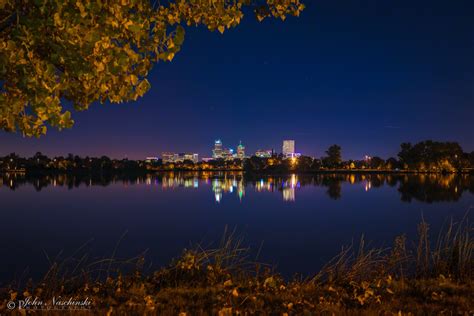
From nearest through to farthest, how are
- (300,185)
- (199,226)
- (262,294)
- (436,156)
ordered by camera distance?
(262,294), (199,226), (300,185), (436,156)

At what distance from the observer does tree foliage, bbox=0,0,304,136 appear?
3.90 m

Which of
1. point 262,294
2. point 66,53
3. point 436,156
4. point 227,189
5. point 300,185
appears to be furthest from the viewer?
point 436,156

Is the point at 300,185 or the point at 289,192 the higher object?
the point at 300,185

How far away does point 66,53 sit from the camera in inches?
159

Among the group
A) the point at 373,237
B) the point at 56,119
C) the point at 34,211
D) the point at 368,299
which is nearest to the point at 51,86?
the point at 56,119

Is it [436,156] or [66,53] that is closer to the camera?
[66,53]

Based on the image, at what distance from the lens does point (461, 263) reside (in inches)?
349

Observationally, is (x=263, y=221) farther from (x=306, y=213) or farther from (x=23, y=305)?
(x=23, y=305)

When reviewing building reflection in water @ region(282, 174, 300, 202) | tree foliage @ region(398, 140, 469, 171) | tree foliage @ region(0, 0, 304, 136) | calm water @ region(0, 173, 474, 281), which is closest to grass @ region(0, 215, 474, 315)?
tree foliage @ region(0, 0, 304, 136)

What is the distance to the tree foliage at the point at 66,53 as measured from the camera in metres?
3.90
